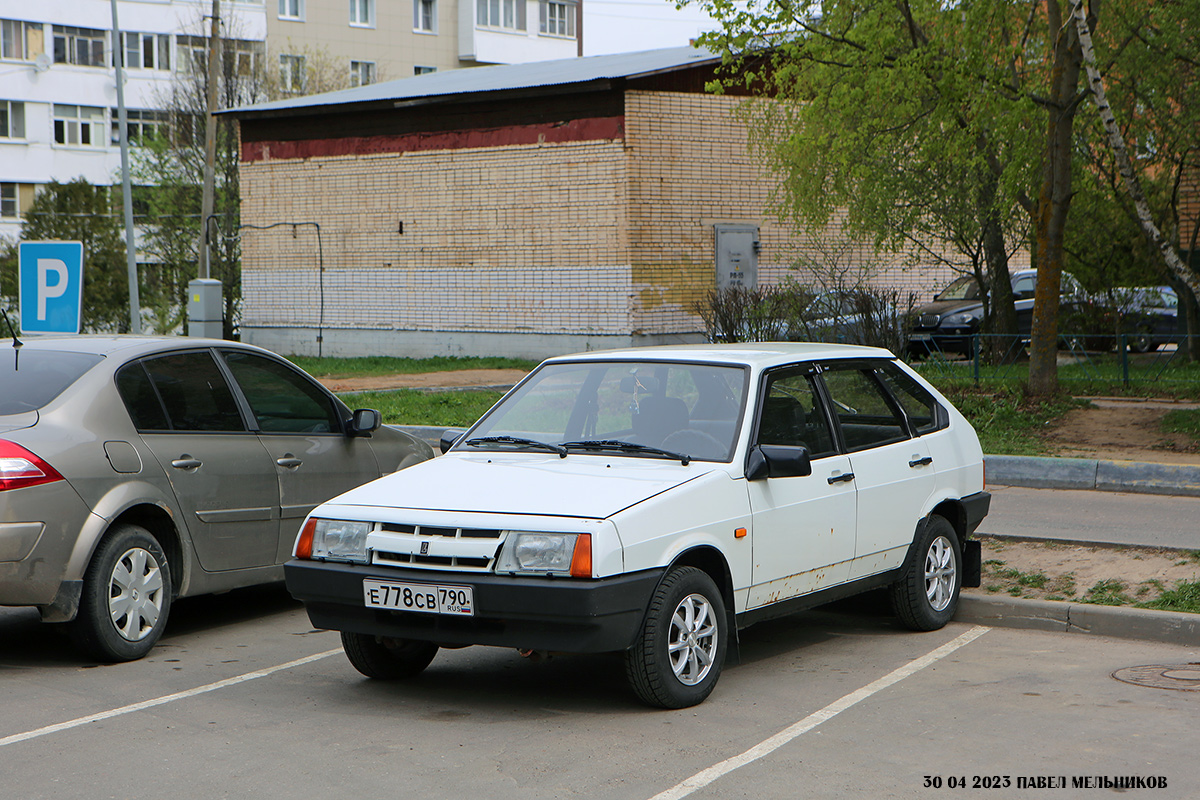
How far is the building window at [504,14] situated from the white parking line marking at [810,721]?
65.8m

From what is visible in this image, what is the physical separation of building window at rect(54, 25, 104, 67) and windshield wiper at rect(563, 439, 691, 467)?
5742 cm

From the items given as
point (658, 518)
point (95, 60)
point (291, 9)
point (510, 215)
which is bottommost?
point (658, 518)

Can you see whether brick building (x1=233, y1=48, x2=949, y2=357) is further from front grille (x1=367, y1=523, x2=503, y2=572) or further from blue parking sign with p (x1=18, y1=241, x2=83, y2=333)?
front grille (x1=367, y1=523, x2=503, y2=572)

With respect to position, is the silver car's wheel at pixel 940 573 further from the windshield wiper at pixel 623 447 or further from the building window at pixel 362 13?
the building window at pixel 362 13

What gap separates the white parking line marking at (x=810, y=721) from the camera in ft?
14.7

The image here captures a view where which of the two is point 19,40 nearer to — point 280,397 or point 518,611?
point 280,397

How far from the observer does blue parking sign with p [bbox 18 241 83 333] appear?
1213cm

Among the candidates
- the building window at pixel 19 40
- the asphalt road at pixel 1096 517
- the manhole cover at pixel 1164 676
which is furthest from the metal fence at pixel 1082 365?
the building window at pixel 19 40

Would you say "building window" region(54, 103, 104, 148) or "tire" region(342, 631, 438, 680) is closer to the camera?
"tire" region(342, 631, 438, 680)

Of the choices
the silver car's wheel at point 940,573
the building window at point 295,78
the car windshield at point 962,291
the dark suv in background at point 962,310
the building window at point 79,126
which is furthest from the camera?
the building window at point 79,126

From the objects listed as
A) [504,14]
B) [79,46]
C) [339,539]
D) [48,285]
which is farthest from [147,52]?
[339,539]

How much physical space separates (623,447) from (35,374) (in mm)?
2935

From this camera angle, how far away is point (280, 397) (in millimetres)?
7516

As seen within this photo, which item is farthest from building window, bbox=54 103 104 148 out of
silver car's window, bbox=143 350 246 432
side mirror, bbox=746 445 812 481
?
side mirror, bbox=746 445 812 481
